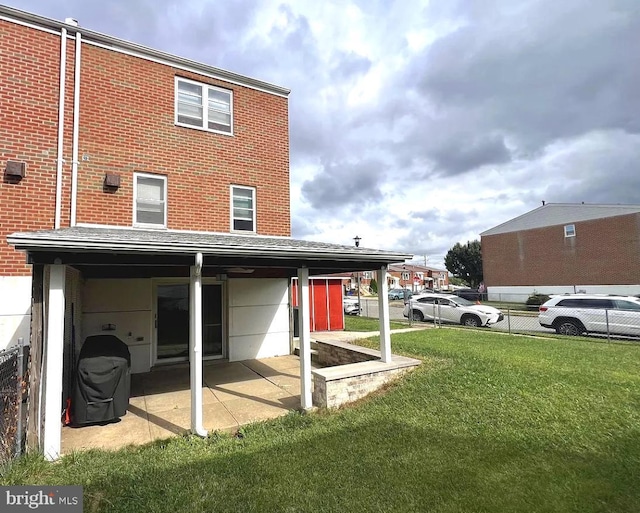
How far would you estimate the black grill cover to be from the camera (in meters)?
5.45

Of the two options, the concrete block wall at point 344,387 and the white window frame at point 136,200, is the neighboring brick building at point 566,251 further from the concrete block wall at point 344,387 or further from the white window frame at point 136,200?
the white window frame at point 136,200

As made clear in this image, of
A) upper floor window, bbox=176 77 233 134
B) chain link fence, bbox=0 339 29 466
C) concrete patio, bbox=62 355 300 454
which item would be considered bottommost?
concrete patio, bbox=62 355 300 454

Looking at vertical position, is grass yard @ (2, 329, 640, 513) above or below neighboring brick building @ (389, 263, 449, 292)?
below

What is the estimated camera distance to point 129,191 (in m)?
8.26

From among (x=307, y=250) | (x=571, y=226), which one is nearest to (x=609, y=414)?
(x=307, y=250)

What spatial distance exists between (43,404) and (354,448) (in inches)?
160

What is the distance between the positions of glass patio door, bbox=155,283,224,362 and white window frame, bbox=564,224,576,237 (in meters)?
33.0

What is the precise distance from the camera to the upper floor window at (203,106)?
30.3 ft

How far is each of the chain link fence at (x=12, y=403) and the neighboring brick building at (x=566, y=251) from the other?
1162 inches

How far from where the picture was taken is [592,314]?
13.2m

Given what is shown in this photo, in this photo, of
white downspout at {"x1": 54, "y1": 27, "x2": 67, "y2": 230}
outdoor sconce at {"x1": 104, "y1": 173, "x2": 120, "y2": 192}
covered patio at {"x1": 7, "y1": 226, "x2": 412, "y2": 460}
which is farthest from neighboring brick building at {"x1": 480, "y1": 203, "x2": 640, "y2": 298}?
white downspout at {"x1": 54, "y1": 27, "x2": 67, "y2": 230}

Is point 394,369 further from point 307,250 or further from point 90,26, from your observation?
point 90,26

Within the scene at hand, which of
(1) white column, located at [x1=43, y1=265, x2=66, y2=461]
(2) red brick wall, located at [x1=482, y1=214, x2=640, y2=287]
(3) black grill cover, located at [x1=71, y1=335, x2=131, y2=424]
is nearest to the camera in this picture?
(1) white column, located at [x1=43, y1=265, x2=66, y2=461]

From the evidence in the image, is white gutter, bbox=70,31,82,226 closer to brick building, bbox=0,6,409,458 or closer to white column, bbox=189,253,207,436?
brick building, bbox=0,6,409,458
